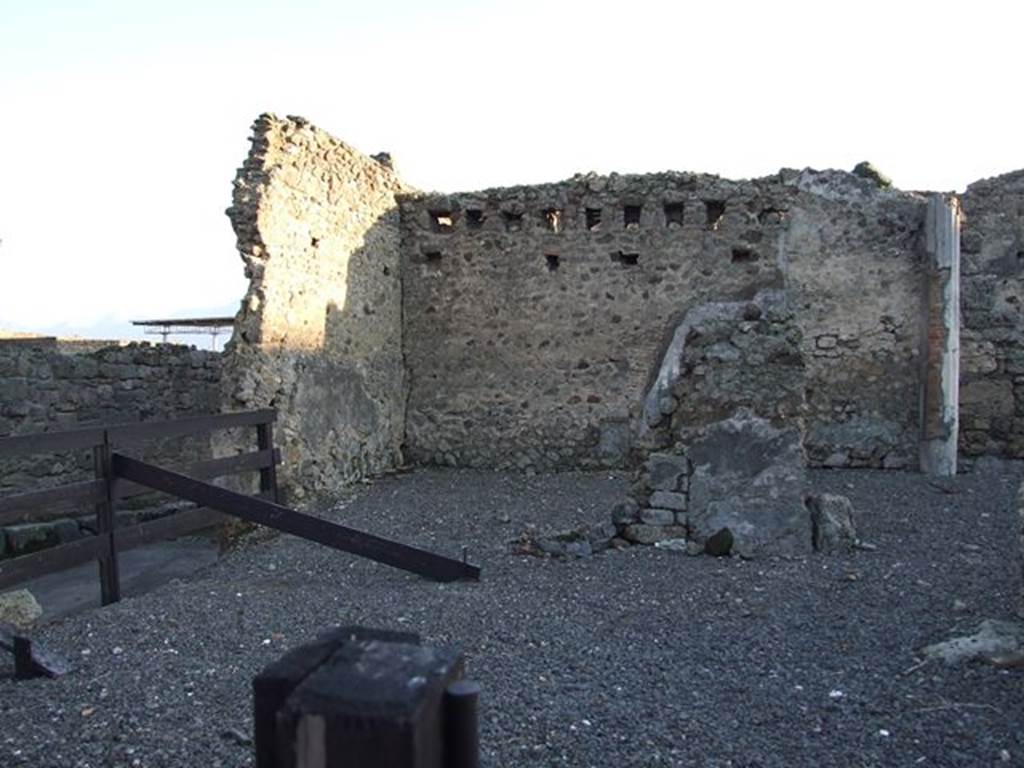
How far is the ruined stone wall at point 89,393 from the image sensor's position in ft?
28.7

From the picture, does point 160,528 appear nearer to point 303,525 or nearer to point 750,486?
point 303,525

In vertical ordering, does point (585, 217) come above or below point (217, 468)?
above

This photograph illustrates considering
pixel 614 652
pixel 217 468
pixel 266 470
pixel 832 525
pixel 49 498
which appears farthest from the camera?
pixel 266 470

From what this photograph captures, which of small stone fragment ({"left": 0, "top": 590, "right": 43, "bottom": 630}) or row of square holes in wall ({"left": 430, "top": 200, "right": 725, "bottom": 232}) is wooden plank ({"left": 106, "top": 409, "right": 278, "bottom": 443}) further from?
row of square holes in wall ({"left": 430, "top": 200, "right": 725, "bottom": 232})

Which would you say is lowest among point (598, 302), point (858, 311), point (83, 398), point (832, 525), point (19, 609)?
point (19, 609)

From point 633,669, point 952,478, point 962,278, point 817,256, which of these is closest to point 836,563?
point 633,669

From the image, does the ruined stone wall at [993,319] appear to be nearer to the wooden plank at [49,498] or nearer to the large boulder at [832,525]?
the large boulder at [832,525]

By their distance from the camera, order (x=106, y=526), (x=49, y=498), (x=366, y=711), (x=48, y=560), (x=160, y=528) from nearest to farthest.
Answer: (x=366, y=711)
(x=48, y=560)
(x=49, y=498)
(x=106, y=526)
(x=160, y=528)

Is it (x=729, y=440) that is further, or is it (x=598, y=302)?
(x=598, y=302)

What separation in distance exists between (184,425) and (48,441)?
1.23 metres

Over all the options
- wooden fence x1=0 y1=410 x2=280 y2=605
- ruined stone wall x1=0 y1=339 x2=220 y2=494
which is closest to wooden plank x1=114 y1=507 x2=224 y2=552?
wooden fence x1=0 y1=410 x2=280 y2=605

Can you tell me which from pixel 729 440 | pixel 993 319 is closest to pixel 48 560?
pixel 729 440

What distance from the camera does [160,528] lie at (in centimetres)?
609

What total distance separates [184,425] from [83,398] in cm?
348
